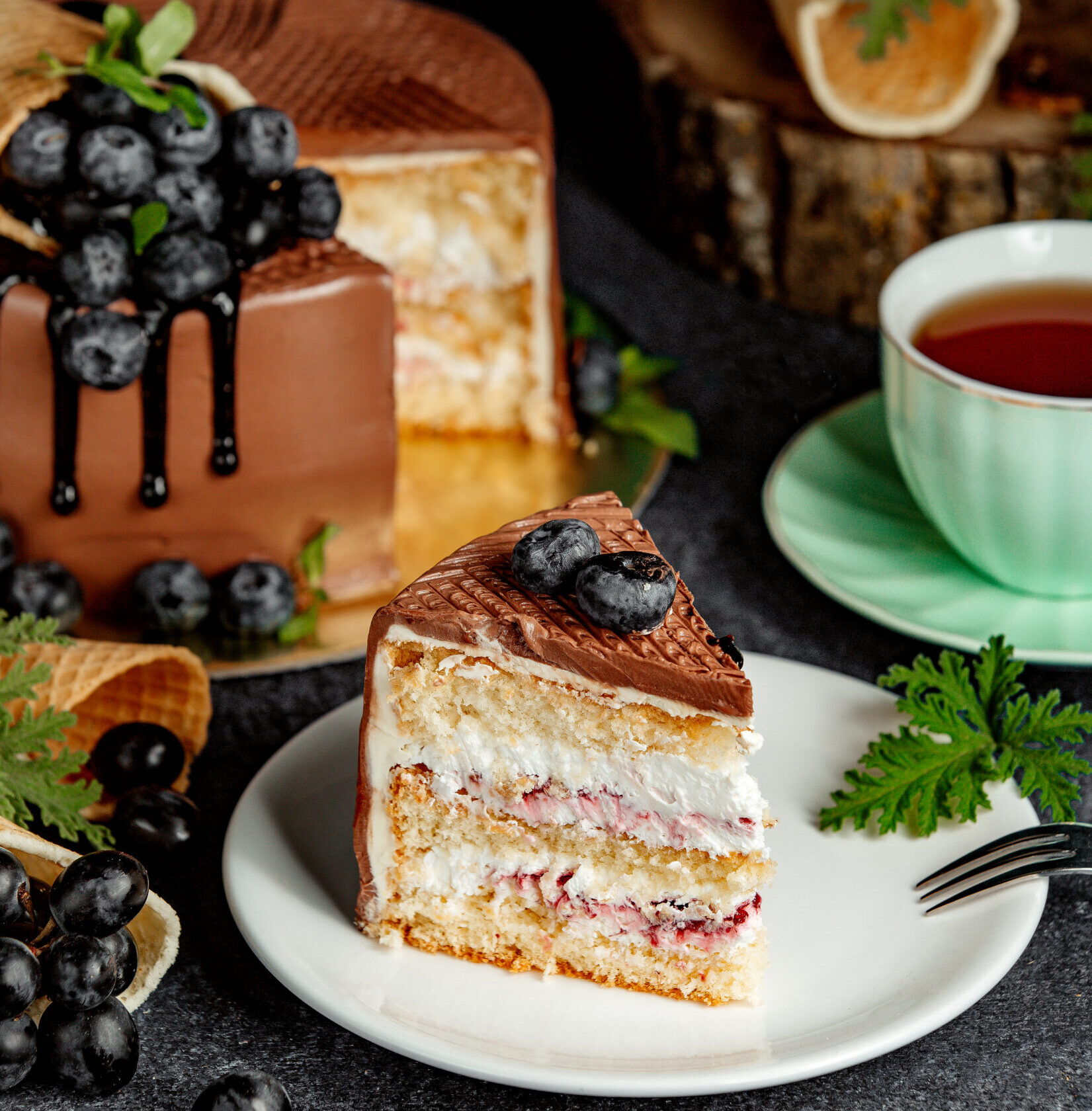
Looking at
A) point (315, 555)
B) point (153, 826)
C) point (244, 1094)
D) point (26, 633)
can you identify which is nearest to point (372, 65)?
point (315, 555)

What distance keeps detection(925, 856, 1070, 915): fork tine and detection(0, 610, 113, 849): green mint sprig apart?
914 millimetres

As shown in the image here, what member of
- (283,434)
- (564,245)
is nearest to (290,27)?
(564,245)

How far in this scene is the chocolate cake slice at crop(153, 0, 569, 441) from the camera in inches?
102

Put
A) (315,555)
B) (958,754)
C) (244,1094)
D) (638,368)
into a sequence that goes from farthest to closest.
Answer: (638,368), (315,555), (958,754), (244,1094)

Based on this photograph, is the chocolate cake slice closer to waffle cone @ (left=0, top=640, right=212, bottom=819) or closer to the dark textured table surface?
the dark textured table surface

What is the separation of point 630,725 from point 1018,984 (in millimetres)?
523

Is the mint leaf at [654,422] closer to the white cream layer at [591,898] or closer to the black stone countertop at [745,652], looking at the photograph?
the black stone countertop at [745,652]

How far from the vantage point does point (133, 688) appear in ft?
6.51

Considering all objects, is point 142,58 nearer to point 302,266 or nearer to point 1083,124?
point 302,266

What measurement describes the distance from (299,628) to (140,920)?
2.33ft

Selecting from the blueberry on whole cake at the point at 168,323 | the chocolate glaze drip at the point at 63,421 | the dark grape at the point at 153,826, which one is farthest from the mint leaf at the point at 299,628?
the dark grape at the point at 153,826

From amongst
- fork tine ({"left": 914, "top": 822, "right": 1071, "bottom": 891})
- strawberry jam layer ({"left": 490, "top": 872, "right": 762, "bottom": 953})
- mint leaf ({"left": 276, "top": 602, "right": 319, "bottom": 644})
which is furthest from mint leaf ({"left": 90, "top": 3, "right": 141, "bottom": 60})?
fork tine ({"left": 914, "top": 822, "right": 1071, "bottom": 891})

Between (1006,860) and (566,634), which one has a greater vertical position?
(566,634)

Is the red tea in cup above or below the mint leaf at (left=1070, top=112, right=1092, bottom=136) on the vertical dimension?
below
